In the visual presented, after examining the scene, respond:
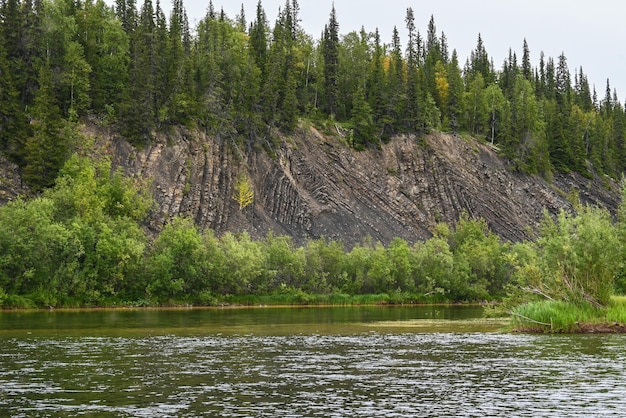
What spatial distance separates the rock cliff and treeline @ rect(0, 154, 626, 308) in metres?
5.16

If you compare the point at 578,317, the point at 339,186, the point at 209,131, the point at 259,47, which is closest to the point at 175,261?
the point at 209,131

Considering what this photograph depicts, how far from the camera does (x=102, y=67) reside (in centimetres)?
12050

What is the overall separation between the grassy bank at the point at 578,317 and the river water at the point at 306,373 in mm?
1695

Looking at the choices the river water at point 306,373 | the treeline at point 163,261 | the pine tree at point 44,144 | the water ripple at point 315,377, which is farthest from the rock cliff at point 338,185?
the water ripple at point 315,377

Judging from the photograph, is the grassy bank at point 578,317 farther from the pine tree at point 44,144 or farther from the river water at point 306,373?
the pine tree at point 44,144

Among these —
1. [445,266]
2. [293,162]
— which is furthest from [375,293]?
[293,162]

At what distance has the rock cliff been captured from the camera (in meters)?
112

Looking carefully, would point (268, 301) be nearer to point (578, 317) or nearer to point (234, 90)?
point (234, 90)

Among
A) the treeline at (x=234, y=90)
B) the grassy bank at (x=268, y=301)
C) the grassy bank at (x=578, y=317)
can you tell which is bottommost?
the grassy bank at (x=578, y=317)

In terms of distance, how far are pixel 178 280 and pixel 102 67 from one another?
149ft

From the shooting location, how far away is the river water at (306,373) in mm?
24922

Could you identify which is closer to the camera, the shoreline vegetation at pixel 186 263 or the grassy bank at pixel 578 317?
the grassy bank at pixel 578 317

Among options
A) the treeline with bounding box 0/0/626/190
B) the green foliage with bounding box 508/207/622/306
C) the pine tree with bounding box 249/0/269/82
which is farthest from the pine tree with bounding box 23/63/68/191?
the green foliage with bounding box 508/207/622/306

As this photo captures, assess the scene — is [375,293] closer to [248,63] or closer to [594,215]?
[248,63]
